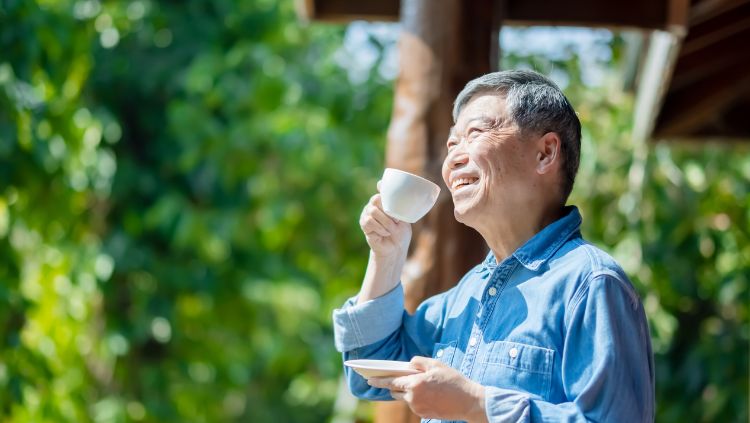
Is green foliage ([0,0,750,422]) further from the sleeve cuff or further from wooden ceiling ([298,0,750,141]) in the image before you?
the sleeve cuff

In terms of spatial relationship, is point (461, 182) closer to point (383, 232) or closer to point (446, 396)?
point (383, 232)

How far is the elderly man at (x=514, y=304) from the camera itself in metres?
1.44

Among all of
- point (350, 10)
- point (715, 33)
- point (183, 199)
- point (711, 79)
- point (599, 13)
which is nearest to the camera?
point (599, 13)

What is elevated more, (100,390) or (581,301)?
(581,301)

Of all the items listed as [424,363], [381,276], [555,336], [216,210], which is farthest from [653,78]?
[216,210]

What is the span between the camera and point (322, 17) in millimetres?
3621

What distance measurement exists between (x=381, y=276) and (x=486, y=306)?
26cm

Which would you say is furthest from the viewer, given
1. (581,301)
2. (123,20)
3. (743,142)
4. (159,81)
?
(159,81)

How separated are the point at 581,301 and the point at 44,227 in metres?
4.63

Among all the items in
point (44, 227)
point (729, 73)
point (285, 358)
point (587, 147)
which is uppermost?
point (729, 73)

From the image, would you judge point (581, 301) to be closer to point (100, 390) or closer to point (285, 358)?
point (100, 390)

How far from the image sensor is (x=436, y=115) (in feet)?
9.25

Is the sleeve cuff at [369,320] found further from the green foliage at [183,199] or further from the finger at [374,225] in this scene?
the green foliage at [183,199]


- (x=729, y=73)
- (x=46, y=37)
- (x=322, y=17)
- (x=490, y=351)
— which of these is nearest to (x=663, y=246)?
(x=729, y=73)
